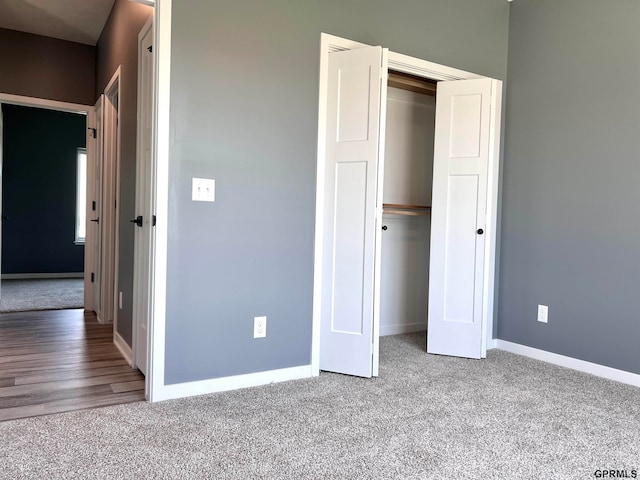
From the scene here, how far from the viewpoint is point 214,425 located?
7.00 ft

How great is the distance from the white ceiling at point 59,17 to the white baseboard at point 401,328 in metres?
3.62

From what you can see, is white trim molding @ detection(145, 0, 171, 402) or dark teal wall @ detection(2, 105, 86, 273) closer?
white trim molding @ detection(145, 0, 171, 402)

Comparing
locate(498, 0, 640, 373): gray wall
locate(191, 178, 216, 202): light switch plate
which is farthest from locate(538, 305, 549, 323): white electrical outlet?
locate(191, 178, 216, 202): light switch plate

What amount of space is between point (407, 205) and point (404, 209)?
0.05m

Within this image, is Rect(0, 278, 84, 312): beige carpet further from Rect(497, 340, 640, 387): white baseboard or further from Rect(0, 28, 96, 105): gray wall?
Rect(497, 340, 640, 387): white baseboard

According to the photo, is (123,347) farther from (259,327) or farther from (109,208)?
(109,208)

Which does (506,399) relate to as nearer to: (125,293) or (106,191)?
(125,293)

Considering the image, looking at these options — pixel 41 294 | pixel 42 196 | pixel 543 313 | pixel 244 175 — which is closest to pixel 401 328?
pixel 543 313

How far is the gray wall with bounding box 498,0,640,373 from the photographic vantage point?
2924 mm

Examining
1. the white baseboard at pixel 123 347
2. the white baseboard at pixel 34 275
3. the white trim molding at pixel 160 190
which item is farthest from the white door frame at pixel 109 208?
A: the white baseboard at pixel 34 275

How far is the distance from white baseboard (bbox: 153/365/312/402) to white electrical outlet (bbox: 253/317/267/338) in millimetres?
223

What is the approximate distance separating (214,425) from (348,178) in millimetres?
1604

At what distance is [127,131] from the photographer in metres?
3.38

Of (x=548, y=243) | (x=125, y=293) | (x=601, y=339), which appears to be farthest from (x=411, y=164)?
(x=125, y=293)
